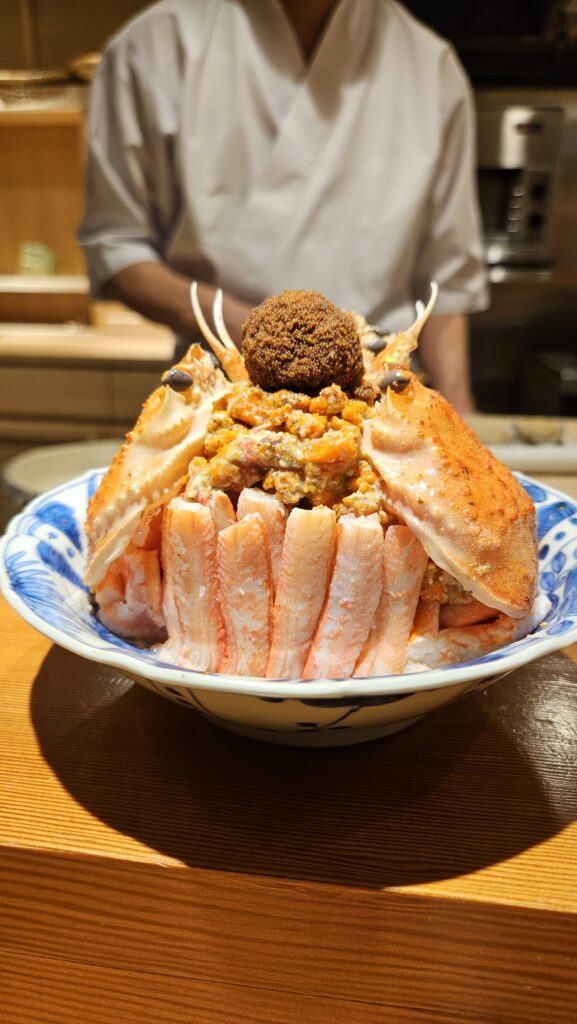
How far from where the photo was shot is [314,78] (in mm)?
1604

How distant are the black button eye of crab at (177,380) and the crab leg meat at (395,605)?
0.21 metres

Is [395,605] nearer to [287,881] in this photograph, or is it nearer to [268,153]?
[287,881]

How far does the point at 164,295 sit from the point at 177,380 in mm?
1043

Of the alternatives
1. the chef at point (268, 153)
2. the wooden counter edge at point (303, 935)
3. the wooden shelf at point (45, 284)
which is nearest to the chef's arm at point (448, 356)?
the chef at point (268, 153)

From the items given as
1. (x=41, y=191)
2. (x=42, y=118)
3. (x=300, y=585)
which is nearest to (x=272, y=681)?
(x=300, y=585)

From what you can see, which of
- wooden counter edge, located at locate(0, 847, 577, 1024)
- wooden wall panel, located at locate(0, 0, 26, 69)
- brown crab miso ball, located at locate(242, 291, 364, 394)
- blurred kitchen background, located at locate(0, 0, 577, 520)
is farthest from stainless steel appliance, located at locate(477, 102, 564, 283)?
wooden counter edge, located at locate(0, 847, 577, 1024)

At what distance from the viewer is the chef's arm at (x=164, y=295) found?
5.21ft

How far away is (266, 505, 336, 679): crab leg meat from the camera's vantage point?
1.89 feet

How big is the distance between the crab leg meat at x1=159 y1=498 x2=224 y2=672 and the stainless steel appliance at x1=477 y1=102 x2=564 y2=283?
2.54 m

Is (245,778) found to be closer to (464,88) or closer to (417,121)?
(417,121)

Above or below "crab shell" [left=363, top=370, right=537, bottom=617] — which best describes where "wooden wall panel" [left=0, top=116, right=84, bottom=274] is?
below

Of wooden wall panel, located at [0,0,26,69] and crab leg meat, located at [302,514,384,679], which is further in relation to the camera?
wooden wall panel, located at [0,0,26,69]

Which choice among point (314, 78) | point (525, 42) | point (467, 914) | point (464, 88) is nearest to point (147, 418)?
point (467, 914)

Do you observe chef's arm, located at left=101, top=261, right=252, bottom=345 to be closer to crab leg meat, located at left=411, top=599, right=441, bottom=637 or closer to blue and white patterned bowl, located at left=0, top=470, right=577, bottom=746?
blue and white patterned bowl, located at left=0, top=470, right=577, bottom=746
